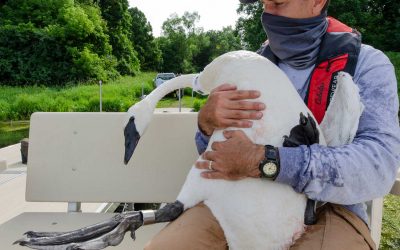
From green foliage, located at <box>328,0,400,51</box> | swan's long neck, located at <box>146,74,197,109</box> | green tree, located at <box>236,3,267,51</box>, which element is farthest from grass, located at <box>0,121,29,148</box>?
green foliage, located at <box>328,0,400,51</box>

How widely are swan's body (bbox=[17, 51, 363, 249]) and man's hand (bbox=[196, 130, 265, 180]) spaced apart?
2cm

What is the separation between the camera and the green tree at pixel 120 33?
29.3 m

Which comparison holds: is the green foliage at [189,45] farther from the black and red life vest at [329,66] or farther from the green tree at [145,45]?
the black and red life vest at [329,66]

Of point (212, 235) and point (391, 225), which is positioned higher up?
point (212, 235)

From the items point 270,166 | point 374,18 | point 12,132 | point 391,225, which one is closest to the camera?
point 270,166

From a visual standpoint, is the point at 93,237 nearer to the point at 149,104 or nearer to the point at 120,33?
the point at 149,104

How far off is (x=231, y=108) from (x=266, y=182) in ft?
0.72

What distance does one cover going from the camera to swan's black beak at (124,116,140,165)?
149 centimetres

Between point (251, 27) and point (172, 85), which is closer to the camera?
point (172, 85)

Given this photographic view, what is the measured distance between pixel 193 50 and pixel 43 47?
31.3 metres

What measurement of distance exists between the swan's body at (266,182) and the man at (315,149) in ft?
0.08

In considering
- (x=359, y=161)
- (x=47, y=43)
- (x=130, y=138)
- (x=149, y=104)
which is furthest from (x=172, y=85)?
(x=47, y=43)

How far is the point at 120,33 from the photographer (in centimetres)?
3022

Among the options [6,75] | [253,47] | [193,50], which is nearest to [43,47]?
[6,75]
